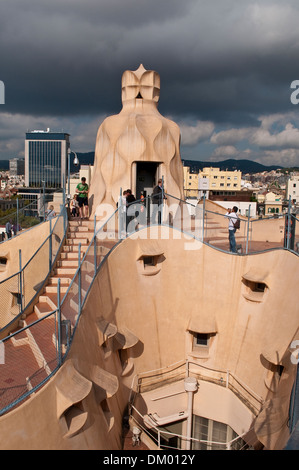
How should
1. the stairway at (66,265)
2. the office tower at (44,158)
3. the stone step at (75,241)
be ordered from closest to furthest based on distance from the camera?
1. the stairway at (66,265)
2. the stone step at (75,241)
3. the office tower at (44,158)

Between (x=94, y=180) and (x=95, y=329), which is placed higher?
(x=94, y=180)

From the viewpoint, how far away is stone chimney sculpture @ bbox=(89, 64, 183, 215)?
15039 mm

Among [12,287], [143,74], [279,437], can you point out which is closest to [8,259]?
[12,287]

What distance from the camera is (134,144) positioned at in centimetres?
1494

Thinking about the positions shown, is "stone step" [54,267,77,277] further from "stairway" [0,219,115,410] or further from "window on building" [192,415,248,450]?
"window on building" [192,415,248,450]

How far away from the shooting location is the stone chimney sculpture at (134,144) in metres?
15.0


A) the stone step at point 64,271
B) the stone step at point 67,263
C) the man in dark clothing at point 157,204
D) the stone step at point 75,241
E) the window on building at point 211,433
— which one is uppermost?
the man in dark clothing at point 157,204

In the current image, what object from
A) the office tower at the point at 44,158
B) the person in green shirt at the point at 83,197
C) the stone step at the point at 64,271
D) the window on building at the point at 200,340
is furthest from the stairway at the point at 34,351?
the office tower at the point at 44,158

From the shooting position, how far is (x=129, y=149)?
15.0 meters

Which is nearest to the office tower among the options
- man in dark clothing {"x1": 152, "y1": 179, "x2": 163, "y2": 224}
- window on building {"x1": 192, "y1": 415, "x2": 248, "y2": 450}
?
man in dark clothing {"x1": 152, "y1": 179, "x2": 163, "y2": 224}

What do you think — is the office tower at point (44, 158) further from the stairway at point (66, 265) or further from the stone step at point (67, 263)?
the stone step at point (67, 263)

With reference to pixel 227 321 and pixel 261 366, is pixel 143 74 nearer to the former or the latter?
pixel 227 321

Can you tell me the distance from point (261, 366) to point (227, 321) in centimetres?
190
